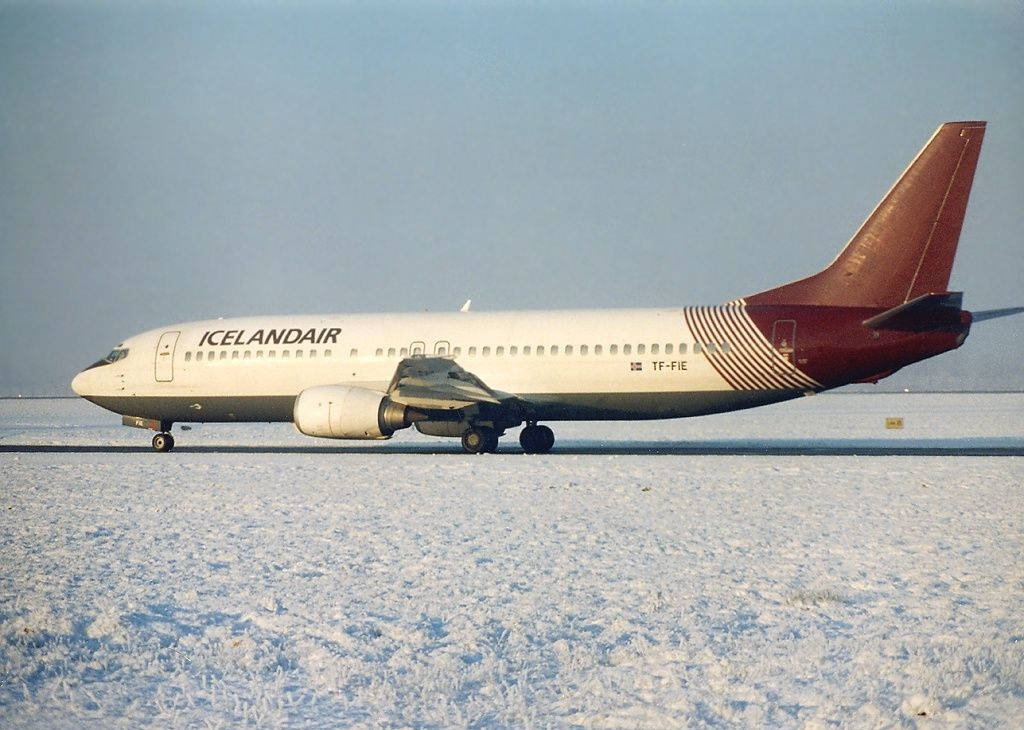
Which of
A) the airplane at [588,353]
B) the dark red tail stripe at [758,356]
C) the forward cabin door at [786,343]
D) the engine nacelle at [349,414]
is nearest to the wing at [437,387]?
the airplane at [588,353]

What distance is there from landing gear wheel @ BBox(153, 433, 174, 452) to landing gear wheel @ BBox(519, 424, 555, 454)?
8284 millimetres

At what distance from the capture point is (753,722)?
16.9 feet

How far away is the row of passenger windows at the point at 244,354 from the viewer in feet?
80.8

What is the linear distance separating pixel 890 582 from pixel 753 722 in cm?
370

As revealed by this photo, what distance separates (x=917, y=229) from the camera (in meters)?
20.3

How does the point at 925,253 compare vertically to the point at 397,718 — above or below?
above

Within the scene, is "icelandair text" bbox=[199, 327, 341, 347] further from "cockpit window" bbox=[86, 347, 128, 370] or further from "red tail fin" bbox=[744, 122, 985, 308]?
"red tail fin" bbox=[744, 122, 985, 308]

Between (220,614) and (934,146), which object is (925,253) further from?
(220,614)

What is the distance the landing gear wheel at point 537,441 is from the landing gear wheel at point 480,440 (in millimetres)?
858

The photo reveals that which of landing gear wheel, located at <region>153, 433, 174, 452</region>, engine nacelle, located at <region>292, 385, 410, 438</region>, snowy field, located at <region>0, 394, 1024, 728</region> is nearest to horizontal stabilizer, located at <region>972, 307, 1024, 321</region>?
snowy field, located at <region>0, 394, 1024, 728</region>

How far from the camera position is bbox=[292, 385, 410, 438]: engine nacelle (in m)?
21.9

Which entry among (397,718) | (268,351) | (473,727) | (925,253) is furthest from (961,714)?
(268,351)

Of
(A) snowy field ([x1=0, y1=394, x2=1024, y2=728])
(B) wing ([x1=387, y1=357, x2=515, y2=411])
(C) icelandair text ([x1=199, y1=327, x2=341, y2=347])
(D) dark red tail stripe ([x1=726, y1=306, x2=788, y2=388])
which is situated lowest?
(A) snowy field ([x1=0, y1=394, x2=1024, y2=728])

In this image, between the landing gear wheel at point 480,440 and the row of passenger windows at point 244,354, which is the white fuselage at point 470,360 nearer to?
the row of passenger windows at point 244,354
